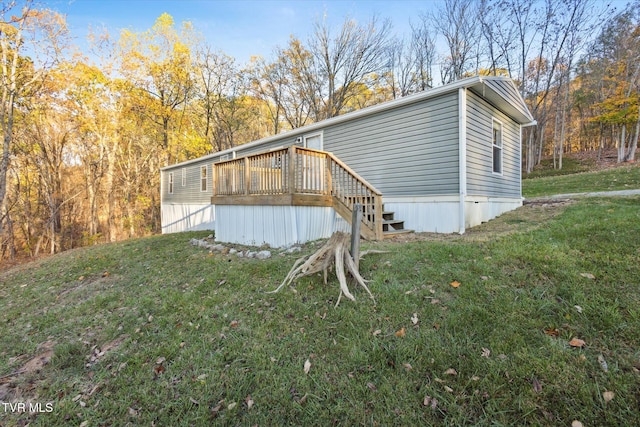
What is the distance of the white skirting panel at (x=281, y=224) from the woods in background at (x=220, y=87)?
12860 mm

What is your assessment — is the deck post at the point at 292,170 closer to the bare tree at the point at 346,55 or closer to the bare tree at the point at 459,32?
the bare tree at the point at 346,55

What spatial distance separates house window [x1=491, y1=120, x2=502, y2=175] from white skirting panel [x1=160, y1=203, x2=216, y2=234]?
34.9ft

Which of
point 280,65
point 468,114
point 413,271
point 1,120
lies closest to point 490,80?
point 468,114

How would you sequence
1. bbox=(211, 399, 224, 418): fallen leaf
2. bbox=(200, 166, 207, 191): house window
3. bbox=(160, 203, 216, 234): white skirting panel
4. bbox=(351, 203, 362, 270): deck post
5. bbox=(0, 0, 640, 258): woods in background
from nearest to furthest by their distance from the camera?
1. bbox=(211, 399, 224, 418): fallen leaf
2. bbox=(351, 203, 362, 270): deck post
3. bbox=(160, 203, 216, 234): white skirting panel
4. bbox=(200, 166, 207, 191): house window
5. bbox=(0, 0, 640, 258): woods in background

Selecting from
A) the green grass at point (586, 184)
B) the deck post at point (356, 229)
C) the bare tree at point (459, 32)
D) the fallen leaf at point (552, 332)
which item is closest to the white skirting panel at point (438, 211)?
the deck post at point (356, 229)

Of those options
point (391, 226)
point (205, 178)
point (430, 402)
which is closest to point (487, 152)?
point (391, 226)

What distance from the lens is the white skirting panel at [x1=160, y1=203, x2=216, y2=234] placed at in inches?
531

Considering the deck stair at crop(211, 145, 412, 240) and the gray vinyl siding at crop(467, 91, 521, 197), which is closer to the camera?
the deck stair at crop(211, 145, 412, 240)

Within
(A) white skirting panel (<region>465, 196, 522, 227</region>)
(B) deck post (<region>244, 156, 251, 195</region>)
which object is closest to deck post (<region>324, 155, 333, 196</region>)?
(B) deck post (<region>244, 156, 251, 195</region>)

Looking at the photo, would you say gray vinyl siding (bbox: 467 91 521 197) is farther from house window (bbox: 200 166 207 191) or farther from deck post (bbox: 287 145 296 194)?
house window (bbox: 200 166 207 191)

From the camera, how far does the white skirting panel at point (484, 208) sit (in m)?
6.70

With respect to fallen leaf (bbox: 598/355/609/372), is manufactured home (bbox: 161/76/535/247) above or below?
above

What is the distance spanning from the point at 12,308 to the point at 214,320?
4.31m

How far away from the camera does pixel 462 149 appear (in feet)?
20.6
